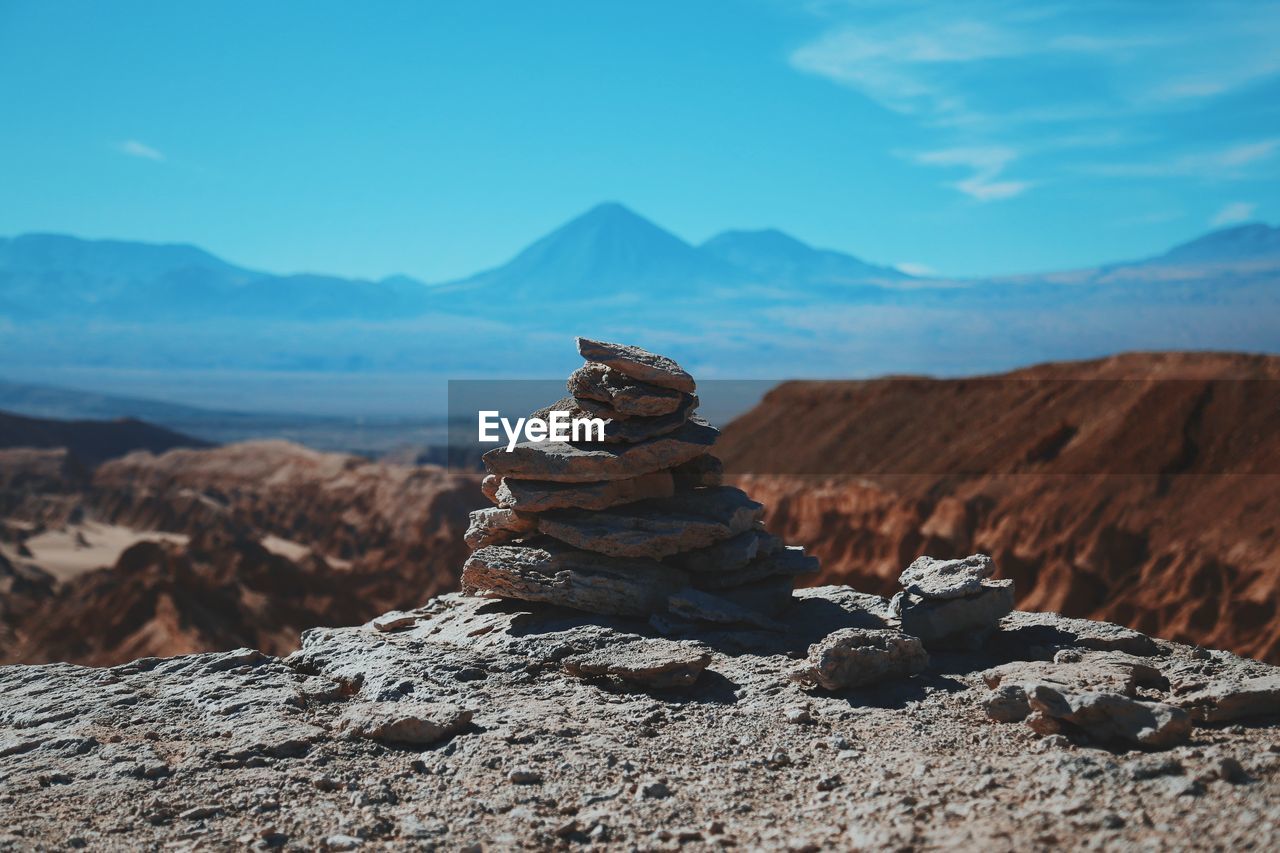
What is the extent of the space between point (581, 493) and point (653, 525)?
0.74 meters

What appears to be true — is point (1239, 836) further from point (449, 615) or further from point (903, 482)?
point (903, 482)

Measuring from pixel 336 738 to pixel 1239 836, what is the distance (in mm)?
5671

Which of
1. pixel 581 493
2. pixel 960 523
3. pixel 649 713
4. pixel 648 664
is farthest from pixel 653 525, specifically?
pixel 960 523

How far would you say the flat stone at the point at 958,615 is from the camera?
9.52 meters

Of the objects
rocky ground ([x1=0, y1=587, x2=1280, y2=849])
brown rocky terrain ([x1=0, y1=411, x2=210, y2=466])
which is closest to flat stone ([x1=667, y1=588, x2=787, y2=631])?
rocky ground ([x1=0, y1=587, x2=1280, y2=849])

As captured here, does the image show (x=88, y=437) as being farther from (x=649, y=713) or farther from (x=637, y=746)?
(x=637, y=746)

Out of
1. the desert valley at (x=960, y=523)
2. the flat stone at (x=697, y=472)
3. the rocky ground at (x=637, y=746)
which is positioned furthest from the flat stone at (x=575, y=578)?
the desert valley at (x=960, y=523)

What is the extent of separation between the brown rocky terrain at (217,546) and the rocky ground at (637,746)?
23.0 metres

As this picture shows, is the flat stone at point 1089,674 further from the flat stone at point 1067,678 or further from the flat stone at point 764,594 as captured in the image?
the flat stone at point 764,594

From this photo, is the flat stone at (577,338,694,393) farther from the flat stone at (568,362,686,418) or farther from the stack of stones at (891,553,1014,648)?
the stack of stones at (891,553,1014,648)

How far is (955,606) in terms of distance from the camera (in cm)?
959

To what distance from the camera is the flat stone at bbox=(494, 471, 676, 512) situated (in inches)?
414

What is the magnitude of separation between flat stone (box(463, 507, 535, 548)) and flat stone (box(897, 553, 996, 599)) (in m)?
3.63

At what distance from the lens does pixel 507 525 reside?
1120cm
